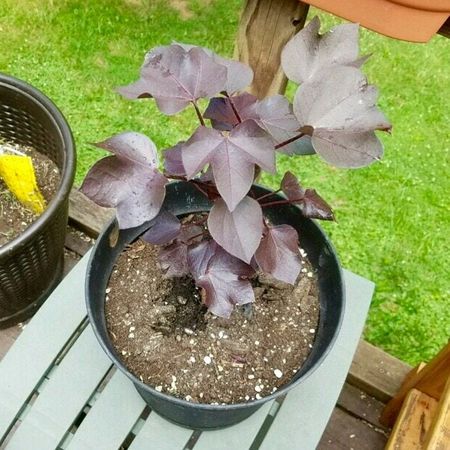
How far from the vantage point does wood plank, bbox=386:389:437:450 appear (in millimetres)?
1226

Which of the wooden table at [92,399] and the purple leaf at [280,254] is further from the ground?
the purple leaf at [280,254]

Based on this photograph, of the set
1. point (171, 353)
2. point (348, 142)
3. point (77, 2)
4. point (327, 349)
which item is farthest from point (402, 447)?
point (77, 2)

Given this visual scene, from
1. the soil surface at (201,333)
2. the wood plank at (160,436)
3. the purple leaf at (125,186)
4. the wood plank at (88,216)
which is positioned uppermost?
the purple leaf at (125,186)

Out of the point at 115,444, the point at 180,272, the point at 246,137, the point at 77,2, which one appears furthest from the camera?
the point at 77,2

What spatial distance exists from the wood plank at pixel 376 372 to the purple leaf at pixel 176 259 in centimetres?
68

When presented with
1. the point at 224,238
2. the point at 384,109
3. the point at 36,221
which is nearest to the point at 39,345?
the point at 36,221

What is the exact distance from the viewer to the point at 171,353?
0.99 m

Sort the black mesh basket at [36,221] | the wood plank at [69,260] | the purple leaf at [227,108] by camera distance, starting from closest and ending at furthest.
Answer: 1. the purple leaf at [227,108]
2. the black mesh basket at [36,221]
3. the wood plank at [69,260]

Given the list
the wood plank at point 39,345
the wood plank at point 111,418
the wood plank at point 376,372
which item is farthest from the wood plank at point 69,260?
the wood plank at point 376,372

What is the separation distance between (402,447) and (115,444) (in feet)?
1.91

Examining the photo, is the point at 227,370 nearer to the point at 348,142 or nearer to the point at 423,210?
the point at 348,142

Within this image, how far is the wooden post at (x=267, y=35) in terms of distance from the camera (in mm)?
1070

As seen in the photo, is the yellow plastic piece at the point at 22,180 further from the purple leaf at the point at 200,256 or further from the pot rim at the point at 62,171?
the purple leaf at the point at 200,256

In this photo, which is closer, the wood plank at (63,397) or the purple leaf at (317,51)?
the purple leaf at (317,51)
